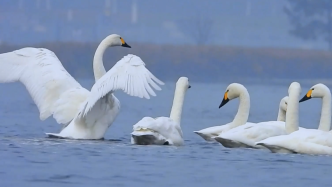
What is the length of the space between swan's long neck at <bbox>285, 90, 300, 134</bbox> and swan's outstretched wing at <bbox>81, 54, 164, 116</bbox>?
181 cm

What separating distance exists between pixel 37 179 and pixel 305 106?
54.5ft

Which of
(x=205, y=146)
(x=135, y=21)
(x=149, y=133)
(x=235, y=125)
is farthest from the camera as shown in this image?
(x=135, y=21)

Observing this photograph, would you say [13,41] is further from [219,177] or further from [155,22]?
[219,177]

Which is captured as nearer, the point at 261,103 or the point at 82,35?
the point at 261,103

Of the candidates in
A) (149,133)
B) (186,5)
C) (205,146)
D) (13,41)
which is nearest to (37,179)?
(149,133)

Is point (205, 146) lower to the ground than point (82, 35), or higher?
lower

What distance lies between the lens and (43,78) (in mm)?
14461

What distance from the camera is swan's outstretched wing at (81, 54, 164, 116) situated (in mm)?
12727

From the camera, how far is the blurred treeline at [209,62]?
59.0 meters

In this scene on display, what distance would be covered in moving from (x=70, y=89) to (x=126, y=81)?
1592mm

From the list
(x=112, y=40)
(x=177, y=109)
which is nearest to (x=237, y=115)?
(x=177, y=109)

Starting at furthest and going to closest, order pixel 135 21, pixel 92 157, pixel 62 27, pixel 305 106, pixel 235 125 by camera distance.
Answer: pixel 135 21 → pixel 62 27 → pixel 305 106 → pixel 235 125 → pixel 92 157

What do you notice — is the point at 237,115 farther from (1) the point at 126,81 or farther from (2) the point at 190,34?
(2) the point at 190,34

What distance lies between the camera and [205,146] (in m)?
13.9
